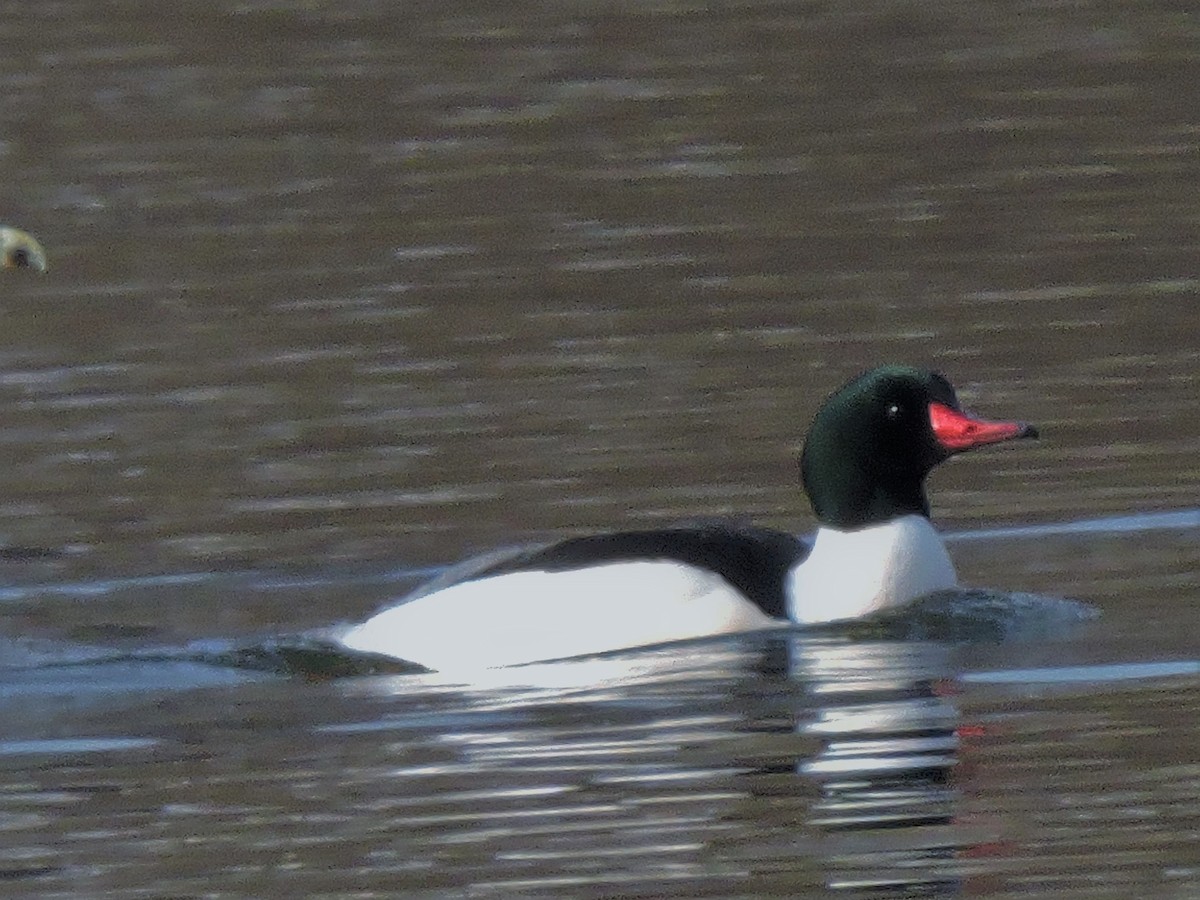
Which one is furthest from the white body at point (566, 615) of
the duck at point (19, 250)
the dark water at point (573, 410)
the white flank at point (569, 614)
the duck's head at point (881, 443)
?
the duck at point (19, 250)

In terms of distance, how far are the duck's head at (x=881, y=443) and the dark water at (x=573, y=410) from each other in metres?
0.50

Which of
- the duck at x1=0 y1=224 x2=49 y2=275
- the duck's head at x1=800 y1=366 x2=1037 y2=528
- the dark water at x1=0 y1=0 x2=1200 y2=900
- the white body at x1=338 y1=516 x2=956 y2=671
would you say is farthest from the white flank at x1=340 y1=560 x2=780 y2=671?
the duck at x1=0 y1=224 x2=49 y2=275

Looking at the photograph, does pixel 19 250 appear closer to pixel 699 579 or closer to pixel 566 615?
pixel 566 615

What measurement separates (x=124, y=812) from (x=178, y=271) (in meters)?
9.14

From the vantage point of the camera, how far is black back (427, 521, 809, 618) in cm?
1231

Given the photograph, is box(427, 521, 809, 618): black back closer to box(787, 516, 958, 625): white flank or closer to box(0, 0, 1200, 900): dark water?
box(787, 516, 958, 625): white flank

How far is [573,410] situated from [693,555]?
9.79ft

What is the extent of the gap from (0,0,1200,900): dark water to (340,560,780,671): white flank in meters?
0.17

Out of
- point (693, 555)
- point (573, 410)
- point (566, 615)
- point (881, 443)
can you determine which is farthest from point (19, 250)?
point (573, 410)

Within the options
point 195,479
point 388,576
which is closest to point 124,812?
point 388,576

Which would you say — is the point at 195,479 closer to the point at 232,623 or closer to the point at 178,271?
the point at 232,623

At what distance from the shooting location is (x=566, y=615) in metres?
12.4

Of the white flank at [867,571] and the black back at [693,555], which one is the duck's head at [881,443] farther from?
the black back at [693,555]

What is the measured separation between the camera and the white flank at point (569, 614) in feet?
40.4
